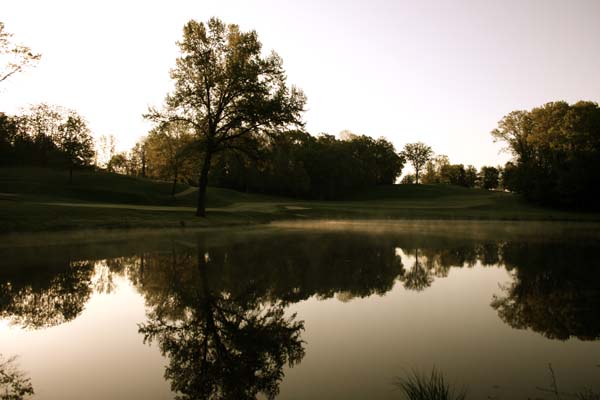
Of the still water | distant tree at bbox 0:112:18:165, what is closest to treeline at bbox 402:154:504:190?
distant tree at bbox 0:112:18:165

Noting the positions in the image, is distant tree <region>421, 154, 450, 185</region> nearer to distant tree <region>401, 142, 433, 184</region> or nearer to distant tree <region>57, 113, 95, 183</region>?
distant tree <region>401, 142, 433, 184</region>

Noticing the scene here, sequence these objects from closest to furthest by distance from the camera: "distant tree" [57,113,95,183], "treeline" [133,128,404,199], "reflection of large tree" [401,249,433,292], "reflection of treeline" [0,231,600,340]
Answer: "reflection of treeline" [0,231,600,340] < "reflection of large tree" [401,249,433,292] < "distant tree" [57,113,95,183] < "treeline" [133,128,404,199]

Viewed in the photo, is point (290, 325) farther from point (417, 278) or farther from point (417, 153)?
point (417, 153)

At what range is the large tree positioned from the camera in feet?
108

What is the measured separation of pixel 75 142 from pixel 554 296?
70553 mm

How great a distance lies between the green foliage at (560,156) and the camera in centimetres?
5422

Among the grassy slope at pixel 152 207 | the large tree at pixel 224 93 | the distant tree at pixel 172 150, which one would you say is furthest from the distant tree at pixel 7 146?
the large tree at pixel 224 93

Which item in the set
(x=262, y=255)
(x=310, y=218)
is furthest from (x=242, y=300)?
(x=310, y=218)

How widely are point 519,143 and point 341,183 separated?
37058 millimetres

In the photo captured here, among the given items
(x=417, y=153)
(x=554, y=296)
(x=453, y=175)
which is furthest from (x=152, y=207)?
(x=453, y=175)

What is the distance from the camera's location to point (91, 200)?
181ft

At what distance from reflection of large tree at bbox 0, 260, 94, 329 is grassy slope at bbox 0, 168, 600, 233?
437 inches

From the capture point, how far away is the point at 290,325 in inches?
304

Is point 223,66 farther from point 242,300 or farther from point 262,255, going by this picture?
point 242,300
